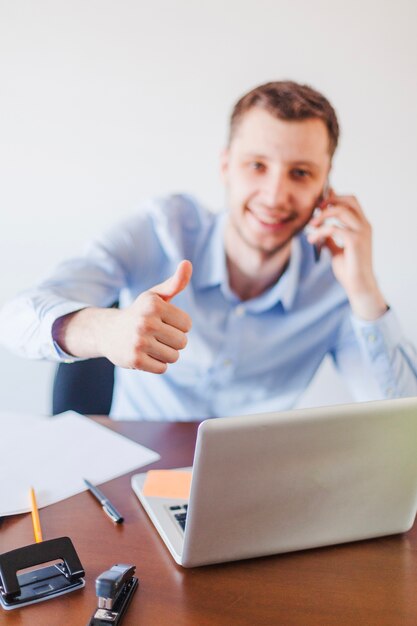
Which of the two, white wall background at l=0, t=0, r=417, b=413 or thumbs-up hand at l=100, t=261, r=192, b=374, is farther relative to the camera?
white wall background at l=0, t=0, r=417, b=413

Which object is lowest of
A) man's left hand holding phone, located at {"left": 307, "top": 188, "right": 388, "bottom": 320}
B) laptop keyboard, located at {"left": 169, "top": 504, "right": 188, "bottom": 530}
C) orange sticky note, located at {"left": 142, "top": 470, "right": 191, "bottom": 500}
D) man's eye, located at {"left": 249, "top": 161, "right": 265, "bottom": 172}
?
orange sticky note, located at {"left": 142, "top": 470, "right": 191, "bottom": 500}

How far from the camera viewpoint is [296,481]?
2.32ft

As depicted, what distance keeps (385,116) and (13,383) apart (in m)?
1.58

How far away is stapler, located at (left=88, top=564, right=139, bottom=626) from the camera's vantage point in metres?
0.61

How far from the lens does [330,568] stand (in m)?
0.74

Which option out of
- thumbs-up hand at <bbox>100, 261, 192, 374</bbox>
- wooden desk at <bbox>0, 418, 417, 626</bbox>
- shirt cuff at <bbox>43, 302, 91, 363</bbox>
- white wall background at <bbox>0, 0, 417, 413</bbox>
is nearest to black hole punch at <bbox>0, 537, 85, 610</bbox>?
wooden desk at <bbox>0, 418, 417, 626</bbox>

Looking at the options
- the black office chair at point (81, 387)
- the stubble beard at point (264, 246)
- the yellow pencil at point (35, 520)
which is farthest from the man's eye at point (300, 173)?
the yellow pencil at point (35, 520)

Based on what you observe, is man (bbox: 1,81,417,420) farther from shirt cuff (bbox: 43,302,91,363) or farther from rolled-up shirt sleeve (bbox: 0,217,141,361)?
shirt cuff (bbox: 43,302,91,363)

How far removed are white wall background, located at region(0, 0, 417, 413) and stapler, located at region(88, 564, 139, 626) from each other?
1461mm

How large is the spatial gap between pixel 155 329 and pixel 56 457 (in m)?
0.30

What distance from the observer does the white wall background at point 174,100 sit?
1.88 meters

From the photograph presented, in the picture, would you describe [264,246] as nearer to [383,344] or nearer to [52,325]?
[383,344]

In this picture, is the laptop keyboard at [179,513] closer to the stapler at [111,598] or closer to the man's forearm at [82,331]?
the stapler at [111,598]

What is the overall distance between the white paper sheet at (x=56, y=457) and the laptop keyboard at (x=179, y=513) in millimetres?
147
